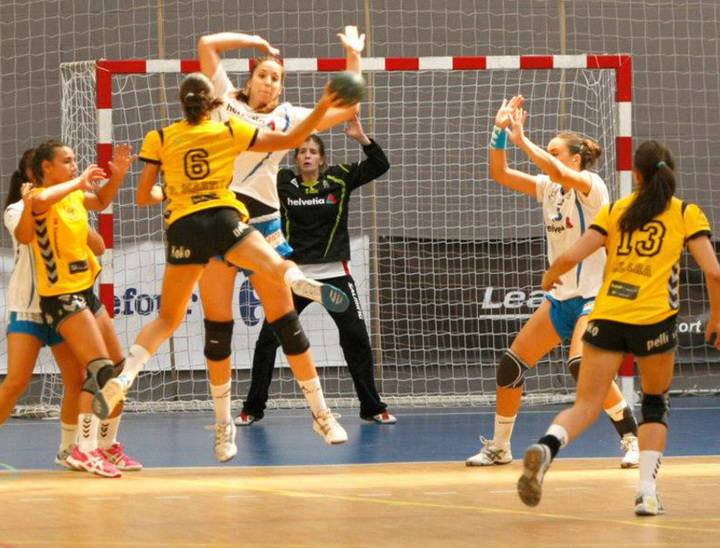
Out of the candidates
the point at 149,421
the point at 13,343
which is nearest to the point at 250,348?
the point at 149,421

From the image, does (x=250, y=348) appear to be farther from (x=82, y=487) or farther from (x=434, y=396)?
(x=82, y=487)

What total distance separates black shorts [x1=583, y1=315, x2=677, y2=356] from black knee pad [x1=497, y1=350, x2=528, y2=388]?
1.57 meters

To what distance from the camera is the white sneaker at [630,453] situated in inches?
265

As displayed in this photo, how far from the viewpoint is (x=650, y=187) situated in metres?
5.17

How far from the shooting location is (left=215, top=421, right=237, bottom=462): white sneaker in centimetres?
657

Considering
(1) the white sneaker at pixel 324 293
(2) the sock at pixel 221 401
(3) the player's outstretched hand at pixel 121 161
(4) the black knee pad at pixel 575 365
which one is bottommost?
(2) the sock at pixel 221 401

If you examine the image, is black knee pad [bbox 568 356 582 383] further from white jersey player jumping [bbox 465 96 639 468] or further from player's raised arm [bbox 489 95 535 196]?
player's raised arm [bbox 489 95 535 196]

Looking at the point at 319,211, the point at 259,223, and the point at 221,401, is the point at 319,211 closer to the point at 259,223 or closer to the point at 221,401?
the point at 259,223

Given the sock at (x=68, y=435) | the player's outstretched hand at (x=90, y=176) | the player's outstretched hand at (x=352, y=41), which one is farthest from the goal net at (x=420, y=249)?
the player's outstretched hand at (x=352, y=41)

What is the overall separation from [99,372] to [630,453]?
113 inches

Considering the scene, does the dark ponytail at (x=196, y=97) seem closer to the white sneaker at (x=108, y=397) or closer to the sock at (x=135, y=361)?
the sock at (x=135, y=361)

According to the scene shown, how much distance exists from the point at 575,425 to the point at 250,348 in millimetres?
5790

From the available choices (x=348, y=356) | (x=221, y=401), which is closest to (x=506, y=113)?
(x=221, y=401)

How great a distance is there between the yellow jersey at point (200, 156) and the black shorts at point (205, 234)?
4cm
